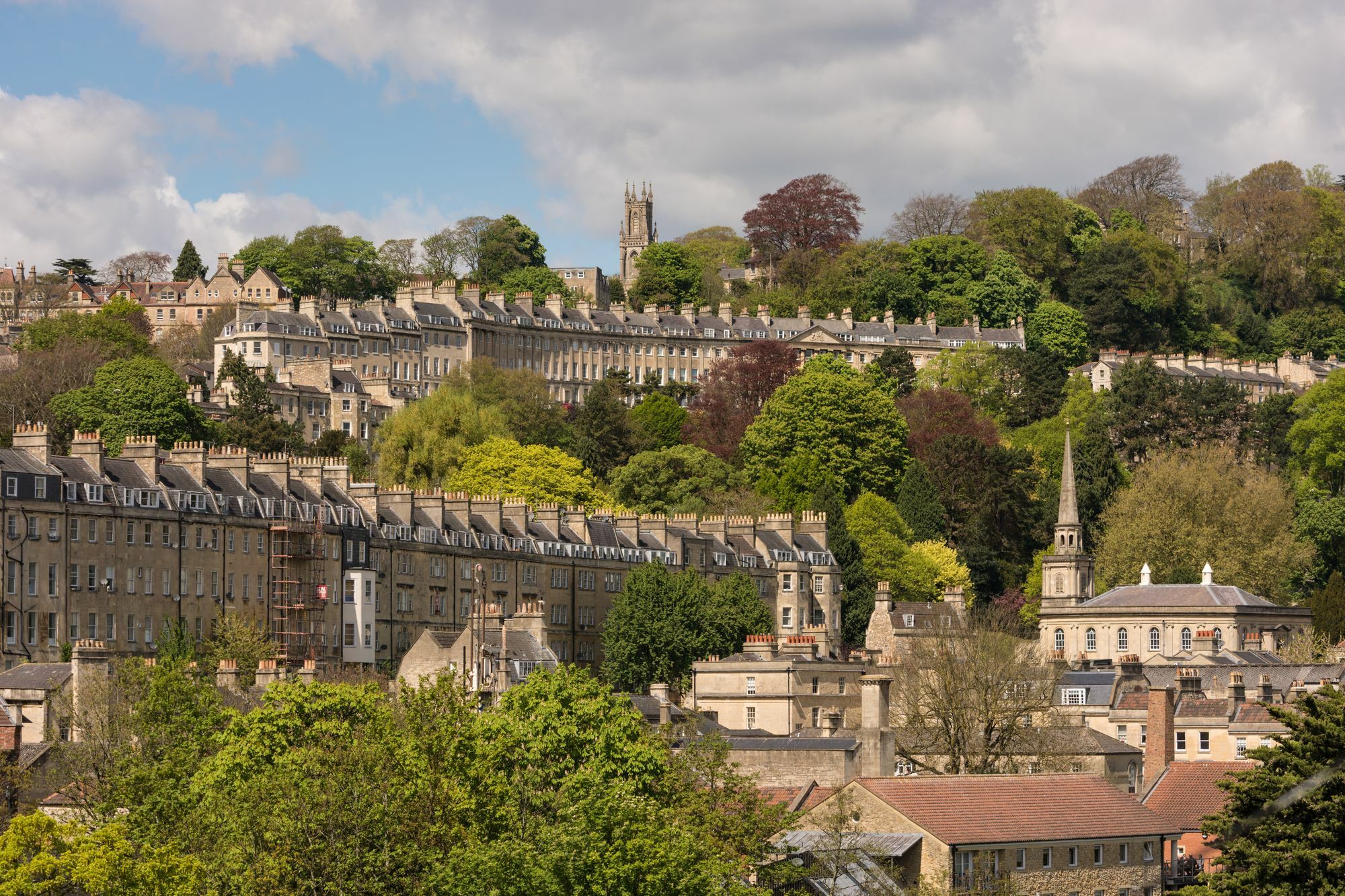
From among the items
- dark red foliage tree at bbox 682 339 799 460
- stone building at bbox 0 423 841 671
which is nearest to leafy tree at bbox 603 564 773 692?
stone building at bbox 0 423 841 671

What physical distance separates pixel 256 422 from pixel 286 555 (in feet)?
123

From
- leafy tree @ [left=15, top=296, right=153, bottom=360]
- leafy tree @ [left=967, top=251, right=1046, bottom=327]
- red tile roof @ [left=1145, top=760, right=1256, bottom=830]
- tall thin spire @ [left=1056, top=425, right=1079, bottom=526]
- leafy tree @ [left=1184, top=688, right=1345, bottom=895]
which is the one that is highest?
leafy tree @ [left=967, top=251, right=1046, bottom=327]

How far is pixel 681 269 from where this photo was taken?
189250mm

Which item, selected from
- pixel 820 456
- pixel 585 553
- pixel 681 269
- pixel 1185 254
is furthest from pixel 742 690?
pixel 1185 254

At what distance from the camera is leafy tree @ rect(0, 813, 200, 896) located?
43125 millimetres

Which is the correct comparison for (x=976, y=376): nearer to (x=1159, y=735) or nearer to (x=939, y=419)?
(x=939, y=419)

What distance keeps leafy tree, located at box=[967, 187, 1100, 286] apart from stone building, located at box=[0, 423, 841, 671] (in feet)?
274

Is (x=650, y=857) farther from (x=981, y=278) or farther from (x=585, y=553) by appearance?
(x=981, y=278)

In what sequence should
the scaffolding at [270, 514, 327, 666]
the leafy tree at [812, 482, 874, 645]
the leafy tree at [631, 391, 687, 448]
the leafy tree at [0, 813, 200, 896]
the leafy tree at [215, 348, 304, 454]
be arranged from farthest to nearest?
the leafy tree at [631, 391, 687, 448]
the leafy tree at [215, 348, 304, 454]
the leafy tree at [812, 482, 874, 645]
the scaffolding at [270, 514, 327, 666]
the leafy tree at [0, 813, 200, 896]

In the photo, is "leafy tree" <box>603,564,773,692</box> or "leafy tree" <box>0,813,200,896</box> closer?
"leafy tree" <box>0,813,200,896</box>

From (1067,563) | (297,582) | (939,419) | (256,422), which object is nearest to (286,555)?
(297,582)

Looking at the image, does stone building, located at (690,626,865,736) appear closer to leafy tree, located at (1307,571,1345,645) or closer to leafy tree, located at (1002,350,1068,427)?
leafy tree, located at (1307,571,1345,645)

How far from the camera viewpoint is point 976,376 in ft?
513

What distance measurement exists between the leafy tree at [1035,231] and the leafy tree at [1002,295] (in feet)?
22.1
